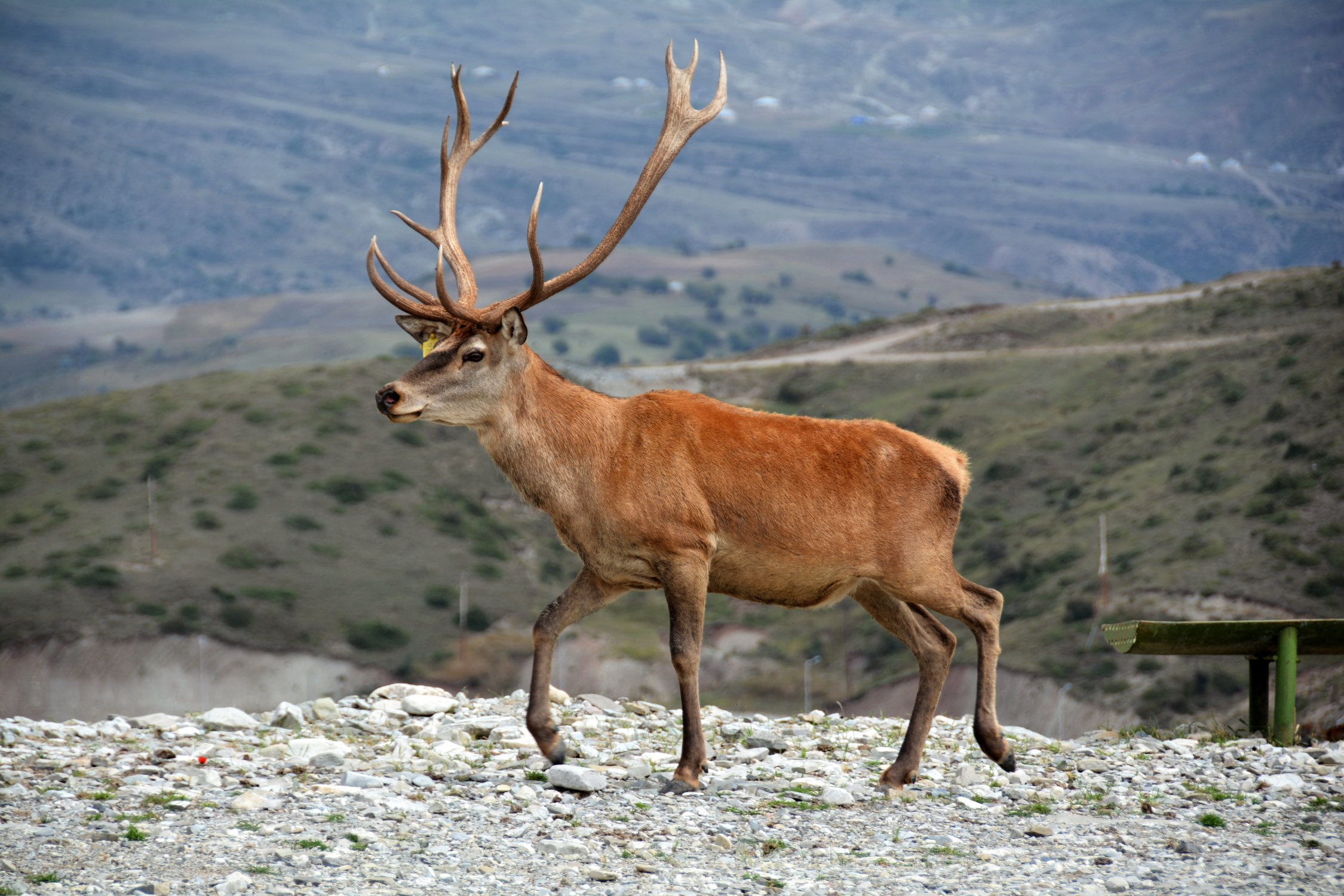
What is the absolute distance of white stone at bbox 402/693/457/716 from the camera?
1213cm

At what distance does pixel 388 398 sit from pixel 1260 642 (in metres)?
6.96

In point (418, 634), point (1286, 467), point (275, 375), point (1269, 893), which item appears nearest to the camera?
point (1269, 893)

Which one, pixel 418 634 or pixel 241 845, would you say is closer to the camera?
pixel 241 845

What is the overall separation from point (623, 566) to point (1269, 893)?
4386 mm

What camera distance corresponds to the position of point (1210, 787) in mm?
9695

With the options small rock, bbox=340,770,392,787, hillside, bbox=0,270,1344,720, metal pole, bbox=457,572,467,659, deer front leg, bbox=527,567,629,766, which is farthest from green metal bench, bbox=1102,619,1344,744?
metal pole, bbox=457,572,467,659

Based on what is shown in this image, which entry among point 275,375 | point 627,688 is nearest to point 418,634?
point 627,688

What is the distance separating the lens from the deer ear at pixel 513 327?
9.74 metres

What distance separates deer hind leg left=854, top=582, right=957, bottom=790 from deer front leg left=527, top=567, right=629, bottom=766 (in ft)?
6.24

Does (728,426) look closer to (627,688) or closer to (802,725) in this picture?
(802,725)

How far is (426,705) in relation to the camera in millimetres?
12172

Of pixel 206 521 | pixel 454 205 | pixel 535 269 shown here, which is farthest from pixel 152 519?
pixel 535 269

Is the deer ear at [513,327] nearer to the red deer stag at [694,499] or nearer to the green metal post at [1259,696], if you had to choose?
the red deer stag at [694,499]

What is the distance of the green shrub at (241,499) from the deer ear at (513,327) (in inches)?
2324
